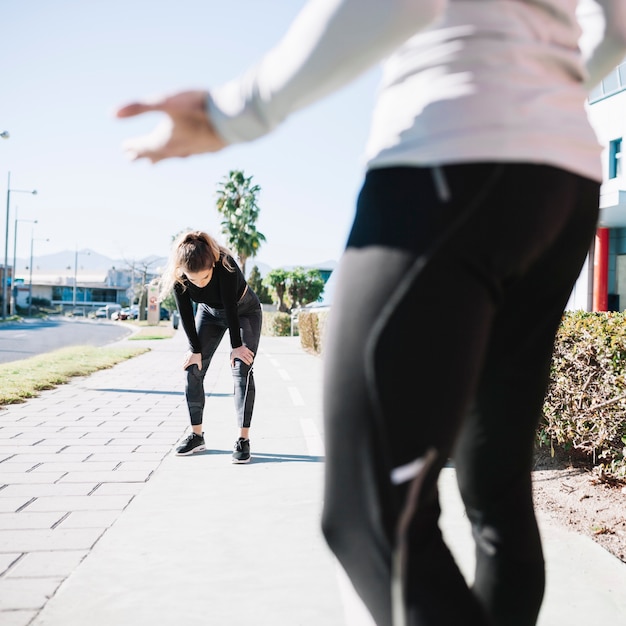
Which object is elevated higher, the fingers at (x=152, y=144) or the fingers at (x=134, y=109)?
the fingers at (x=134, y=109)

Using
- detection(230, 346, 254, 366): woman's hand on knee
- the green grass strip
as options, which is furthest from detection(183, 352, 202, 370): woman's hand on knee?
the green grass strip

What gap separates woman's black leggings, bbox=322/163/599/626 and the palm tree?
43.0 m

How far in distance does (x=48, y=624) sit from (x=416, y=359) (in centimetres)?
191

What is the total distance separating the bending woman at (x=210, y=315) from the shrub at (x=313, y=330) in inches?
429

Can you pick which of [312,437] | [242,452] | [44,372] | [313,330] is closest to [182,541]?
[242,452]

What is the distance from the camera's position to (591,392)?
12.8 ft

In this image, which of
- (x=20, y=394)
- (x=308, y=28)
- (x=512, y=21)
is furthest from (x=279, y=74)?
(x=20, y=394)

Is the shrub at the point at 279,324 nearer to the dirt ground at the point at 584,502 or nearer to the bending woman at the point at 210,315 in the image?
the bending woman at the point at 210,315

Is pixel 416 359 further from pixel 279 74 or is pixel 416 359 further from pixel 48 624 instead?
pixel 48 624

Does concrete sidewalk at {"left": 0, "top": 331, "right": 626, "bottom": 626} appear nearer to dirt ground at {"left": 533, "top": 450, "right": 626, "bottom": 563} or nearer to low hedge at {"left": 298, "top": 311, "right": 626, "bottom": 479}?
dirt ground at {"left": 533, "top": 450, "right": 626, "bottom": 563}

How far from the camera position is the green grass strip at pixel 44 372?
8.44 m

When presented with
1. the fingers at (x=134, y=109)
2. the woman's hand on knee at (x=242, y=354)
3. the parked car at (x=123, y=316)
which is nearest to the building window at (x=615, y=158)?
the woman's hand on knee at (x=242, y=354)

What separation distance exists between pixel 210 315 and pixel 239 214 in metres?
39.6

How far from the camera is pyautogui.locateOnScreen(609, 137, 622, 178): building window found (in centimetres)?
1998
